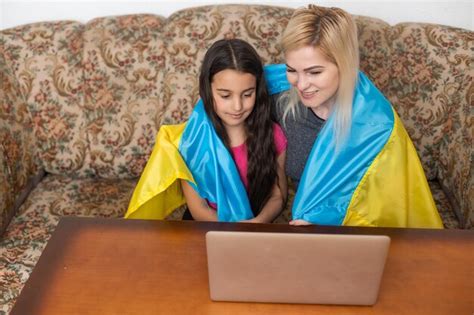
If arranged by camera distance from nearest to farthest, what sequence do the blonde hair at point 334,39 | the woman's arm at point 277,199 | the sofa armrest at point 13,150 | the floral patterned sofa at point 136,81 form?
the blonde hair at point 334,39, the woman's arm at point 277,199, the sofa armrest at point 13,150, the floral patterned sofa at point 136,81

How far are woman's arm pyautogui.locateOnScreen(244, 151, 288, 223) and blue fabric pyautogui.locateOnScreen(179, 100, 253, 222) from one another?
0.10 m

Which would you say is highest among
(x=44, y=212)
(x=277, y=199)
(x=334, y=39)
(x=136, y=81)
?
(x=334, y=39)

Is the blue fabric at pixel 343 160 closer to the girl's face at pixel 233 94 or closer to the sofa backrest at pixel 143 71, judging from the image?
the girl's face at pixel 233 94

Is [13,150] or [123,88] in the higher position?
[123,88]

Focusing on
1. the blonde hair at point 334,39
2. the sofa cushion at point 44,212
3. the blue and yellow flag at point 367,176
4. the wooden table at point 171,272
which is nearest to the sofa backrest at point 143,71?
the sofa cushion at point 44,212

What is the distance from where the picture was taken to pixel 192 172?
69.7 inches

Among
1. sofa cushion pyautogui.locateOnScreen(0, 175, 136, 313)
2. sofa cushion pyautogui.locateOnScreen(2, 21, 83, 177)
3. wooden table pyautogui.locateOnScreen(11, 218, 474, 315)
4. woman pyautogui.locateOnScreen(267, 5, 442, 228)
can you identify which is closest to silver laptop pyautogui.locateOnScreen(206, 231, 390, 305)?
wooden table pyautogui.locateOnScreen(11, 218, 474, 315)

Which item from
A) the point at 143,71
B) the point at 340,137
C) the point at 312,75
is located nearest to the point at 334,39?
the point at 312,75

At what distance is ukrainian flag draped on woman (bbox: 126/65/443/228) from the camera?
1.65m

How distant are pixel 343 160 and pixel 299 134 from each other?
182 mm

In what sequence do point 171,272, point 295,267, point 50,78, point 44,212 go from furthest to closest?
point 50,78, point 44,212, point 171,272, point 295,267

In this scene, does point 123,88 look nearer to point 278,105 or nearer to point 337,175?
point 278,105

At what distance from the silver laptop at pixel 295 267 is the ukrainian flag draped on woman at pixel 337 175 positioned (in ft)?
1.89

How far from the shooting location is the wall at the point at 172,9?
2.38m
